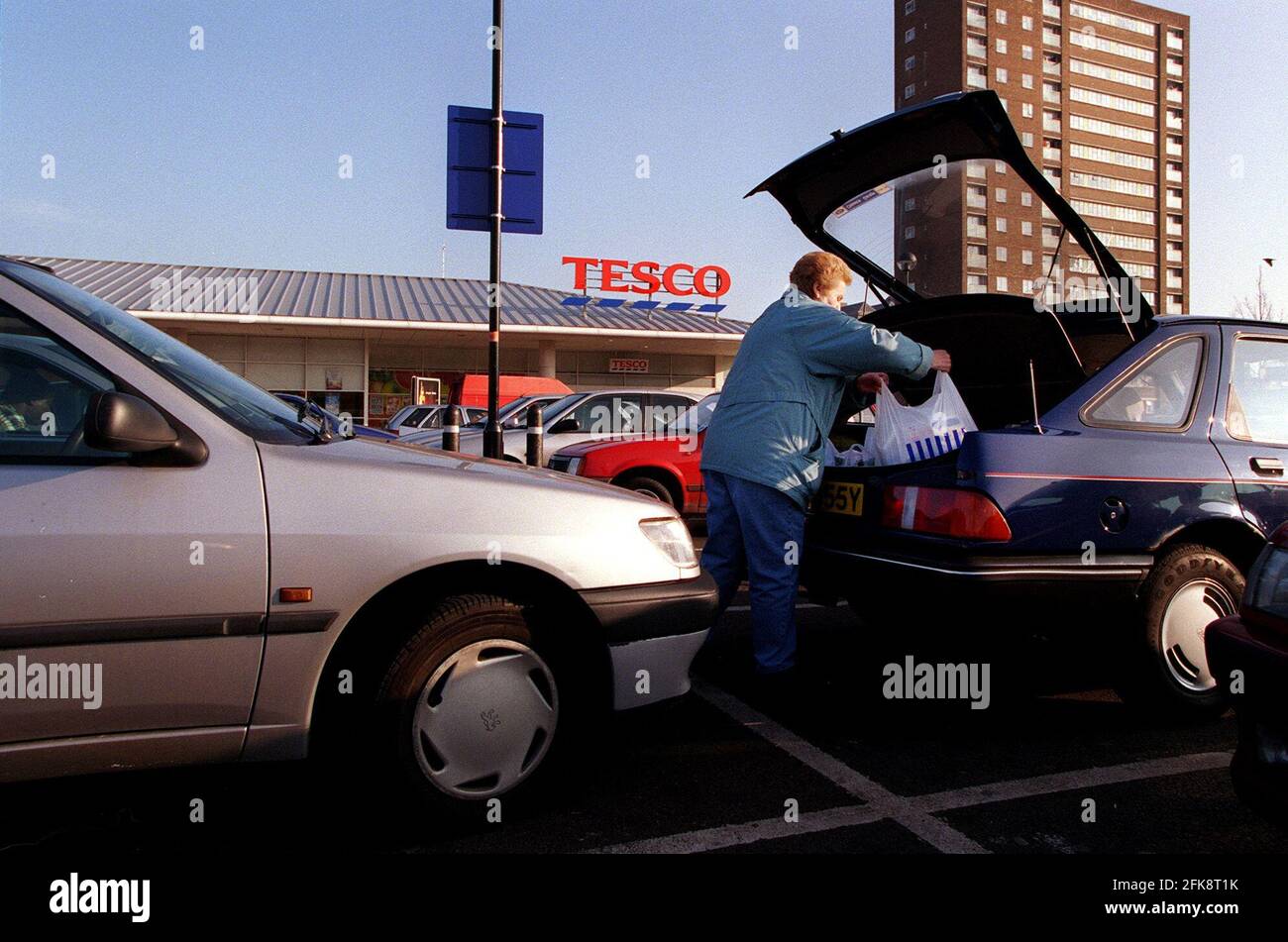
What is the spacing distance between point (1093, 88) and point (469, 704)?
96.4 metres

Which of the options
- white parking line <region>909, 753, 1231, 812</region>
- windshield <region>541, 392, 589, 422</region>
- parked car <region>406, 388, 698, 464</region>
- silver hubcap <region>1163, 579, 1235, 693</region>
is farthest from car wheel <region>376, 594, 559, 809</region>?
windshield <region>541, 392, 589, 422</region>

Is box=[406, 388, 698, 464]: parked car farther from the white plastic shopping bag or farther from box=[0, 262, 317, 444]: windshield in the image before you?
box=[0, 262, 317, 444]: windshield

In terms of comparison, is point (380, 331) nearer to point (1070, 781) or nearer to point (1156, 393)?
point (1156, 393)

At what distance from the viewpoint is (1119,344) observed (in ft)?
13.2

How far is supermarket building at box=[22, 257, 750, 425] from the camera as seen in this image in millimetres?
25297

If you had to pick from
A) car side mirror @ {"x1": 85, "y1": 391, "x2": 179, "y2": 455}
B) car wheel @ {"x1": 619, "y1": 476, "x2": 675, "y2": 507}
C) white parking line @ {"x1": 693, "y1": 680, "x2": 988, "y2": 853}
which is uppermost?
car side mirror @ {"x1": 85, "y1": 391, "x2": 179, "y2": 455}

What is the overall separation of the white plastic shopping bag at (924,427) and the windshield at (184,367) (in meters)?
2.34

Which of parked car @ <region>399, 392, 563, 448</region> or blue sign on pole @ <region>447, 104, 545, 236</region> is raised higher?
blue sign on pole @ <region>447, 104, 545, 236</region>

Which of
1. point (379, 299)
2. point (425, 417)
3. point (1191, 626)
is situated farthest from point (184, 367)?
point (379, 299)

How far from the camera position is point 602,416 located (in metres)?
10.9

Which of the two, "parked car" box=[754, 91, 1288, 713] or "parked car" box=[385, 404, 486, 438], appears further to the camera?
"parked car" box=[385, 404, 486, 438]

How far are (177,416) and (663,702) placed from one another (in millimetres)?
1582

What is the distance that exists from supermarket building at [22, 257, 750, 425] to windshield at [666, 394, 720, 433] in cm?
1546
